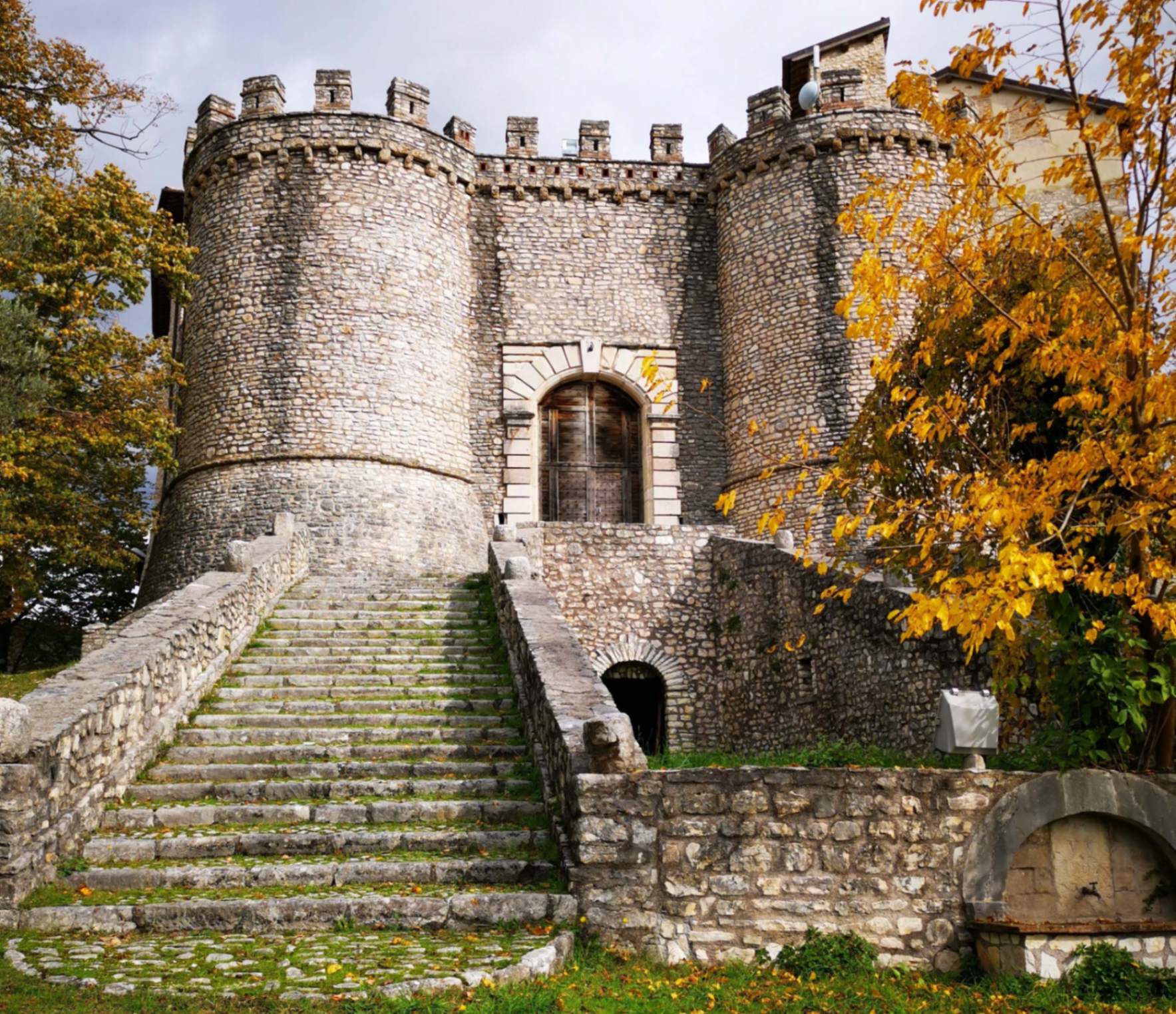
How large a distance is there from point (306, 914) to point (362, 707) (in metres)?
3.26

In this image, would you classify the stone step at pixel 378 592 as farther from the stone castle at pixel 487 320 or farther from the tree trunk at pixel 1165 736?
the tree trunk at pixel 1165 736

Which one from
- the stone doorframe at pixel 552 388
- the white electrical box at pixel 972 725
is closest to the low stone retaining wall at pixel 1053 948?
the white electrical box at pixel 972 725

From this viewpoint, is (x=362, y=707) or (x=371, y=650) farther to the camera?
(x=371, y=650)

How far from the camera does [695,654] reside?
52.0ft

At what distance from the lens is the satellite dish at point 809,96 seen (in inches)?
792

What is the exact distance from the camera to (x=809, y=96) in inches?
797

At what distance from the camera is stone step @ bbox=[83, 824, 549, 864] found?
670 cm

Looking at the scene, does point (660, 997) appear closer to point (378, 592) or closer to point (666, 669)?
point (378, 592)

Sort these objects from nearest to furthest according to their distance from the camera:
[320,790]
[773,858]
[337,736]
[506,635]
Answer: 1. [773,858]
2. [320,790]
3. [337,736]
4. [506,635]

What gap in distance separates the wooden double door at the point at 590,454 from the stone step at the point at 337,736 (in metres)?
11.7

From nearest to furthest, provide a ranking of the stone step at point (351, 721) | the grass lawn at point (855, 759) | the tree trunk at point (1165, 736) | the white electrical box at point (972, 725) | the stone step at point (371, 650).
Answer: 1. the tree trunk at point (1165, 736)
2. the grass lawn at point (855, 759)
3. the white electrical box at point (972, 725)
4. the stone step at point (351, 721)
5. the stone step at point (371, 650)

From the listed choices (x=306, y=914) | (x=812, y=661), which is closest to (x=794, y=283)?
(x=812, y=661)

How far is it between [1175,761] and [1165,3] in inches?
Result: 182

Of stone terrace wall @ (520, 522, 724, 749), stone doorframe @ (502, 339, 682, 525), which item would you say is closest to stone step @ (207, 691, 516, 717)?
stone terrace wall @ (520, 522, 724, 749)
